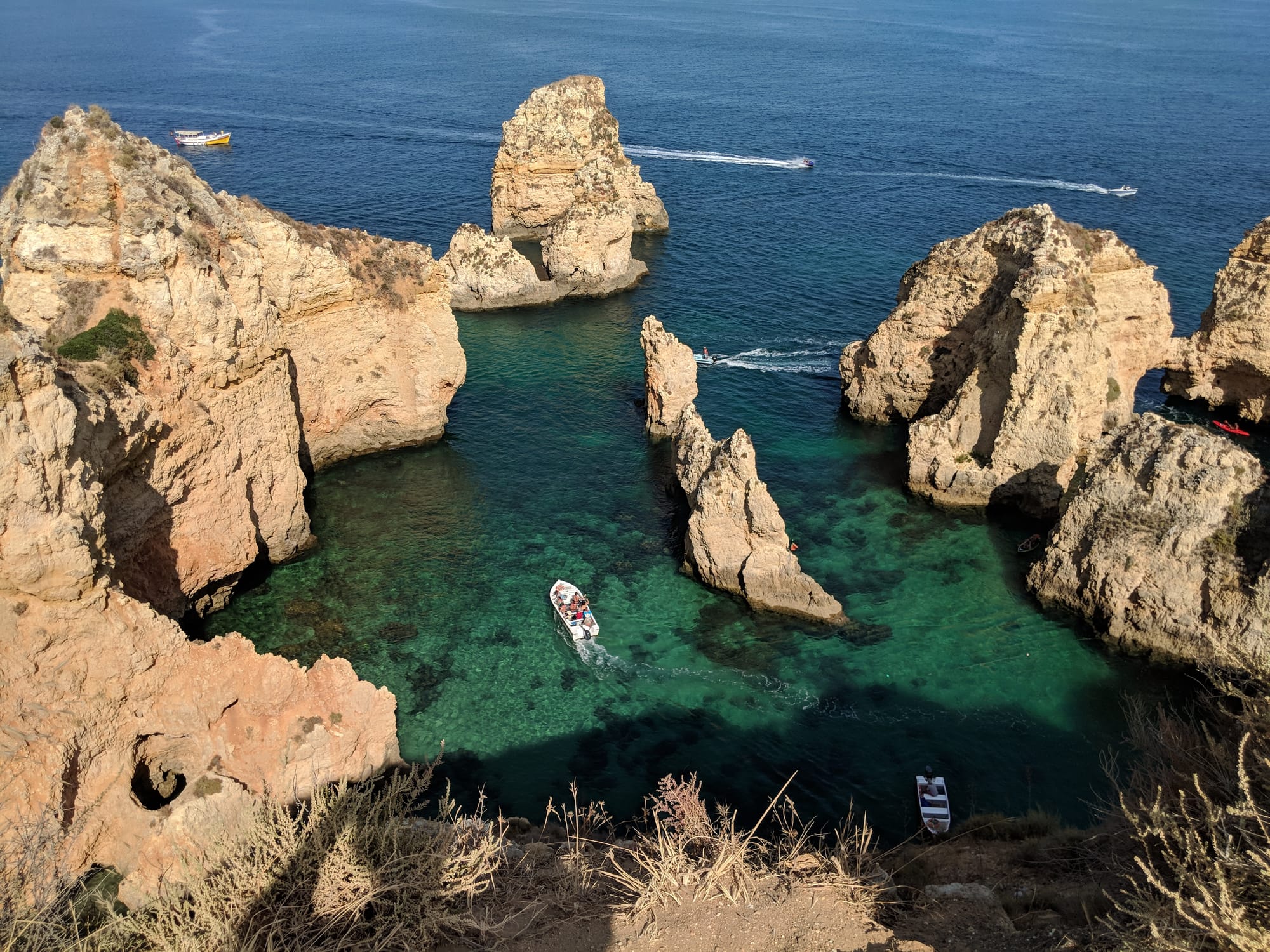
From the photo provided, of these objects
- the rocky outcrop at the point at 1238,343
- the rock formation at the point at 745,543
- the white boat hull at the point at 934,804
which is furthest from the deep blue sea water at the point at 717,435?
the rocky outcrop at the point at 1238,343

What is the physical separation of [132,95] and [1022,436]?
A: 118m

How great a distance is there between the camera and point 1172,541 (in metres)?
30.2

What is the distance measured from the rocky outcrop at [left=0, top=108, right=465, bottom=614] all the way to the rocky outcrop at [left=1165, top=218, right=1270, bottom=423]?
40954 millimetres

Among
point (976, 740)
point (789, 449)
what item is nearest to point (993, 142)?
point (789, 449)

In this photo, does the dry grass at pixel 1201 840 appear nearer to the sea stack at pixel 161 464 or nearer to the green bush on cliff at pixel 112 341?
the sea stack at pixel 161 464

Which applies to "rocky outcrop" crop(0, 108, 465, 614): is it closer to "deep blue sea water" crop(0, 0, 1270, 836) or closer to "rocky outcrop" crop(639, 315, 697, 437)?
"deep blue sea water" crop(0, 0, 1270, 836)

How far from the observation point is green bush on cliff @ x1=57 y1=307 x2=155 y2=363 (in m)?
26.7

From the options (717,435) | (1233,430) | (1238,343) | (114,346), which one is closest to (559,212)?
(717,435)

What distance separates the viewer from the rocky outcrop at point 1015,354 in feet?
120

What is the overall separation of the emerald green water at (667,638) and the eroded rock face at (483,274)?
16943 millimetres

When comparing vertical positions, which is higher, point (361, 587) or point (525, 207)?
point (525, 207)

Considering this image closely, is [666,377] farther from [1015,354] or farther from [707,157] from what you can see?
[707,157]

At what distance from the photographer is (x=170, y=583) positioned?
29562 mm

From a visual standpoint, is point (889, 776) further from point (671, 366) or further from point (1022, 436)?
point (671, 366)
